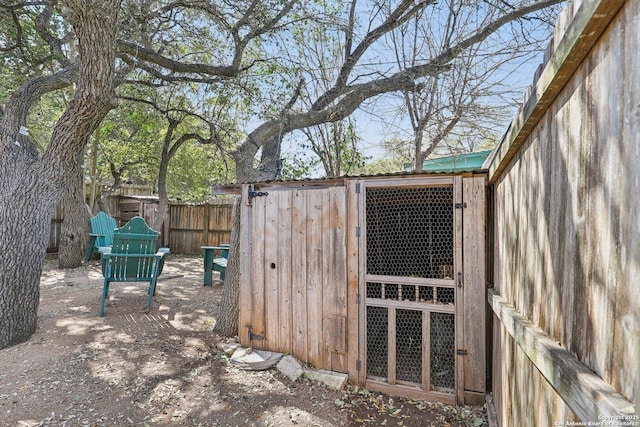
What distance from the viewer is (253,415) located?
271 cm

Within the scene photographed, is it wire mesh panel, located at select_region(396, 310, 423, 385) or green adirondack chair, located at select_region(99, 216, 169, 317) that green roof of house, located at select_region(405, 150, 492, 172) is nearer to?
wire mesh panel, located at select_region(396, 310, 423, 385)

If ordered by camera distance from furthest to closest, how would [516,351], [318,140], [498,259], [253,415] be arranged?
1. [318,140]
2. [253,415]
3. [498,259]
4. [516,351]

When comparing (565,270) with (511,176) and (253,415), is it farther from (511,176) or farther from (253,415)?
(253,415)

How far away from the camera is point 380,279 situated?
313 cm

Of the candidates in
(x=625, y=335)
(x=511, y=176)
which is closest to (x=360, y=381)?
(x=511, y=176)

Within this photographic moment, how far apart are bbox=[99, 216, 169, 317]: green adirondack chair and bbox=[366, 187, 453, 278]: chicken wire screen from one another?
10.5 ft

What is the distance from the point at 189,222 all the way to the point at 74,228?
3.18 m

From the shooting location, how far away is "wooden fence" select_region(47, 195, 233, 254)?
34.2ft

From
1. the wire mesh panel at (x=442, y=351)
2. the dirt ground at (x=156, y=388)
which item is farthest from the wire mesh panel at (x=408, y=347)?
the dirt ground at (x=156, y=388)

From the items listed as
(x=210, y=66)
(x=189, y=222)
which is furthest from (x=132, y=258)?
(x=189, y=222)

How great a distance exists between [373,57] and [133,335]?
16.3ft

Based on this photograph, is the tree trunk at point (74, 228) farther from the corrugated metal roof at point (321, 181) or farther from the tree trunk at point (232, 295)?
the corrugated metal roof at point (321, 181)

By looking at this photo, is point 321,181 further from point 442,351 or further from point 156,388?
point 156,388

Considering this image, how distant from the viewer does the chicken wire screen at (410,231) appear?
10.4ft
